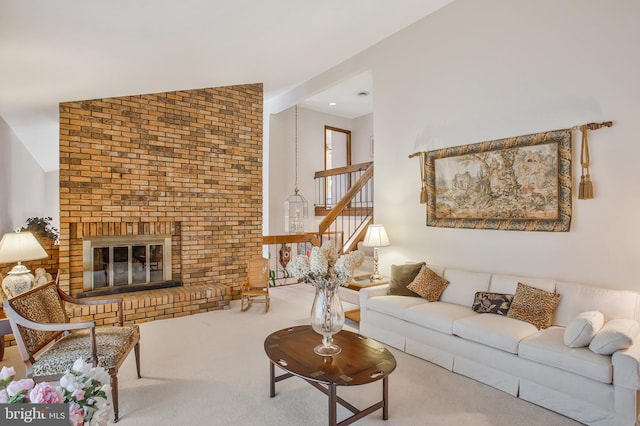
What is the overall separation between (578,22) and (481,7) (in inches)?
40.2

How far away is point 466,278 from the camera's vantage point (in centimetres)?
365

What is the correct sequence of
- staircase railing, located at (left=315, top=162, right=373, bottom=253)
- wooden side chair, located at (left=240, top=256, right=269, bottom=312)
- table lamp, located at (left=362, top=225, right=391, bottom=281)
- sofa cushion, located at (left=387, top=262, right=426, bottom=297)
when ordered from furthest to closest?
staircase railing, located at (left=315, top=162, right=373, bottom=253) < wooden side chair, located at (left=240, top=256, right=269, bottom=312) < table lamp, located at (left=362, top=225, right=391, bottom=281) < sofa cushion, located at (left=387, top=262, right=426, bottom=297)

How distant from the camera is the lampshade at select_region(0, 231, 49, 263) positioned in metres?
3.49

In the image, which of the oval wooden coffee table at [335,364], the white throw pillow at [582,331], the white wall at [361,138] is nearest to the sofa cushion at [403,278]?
the oval wooden coffee table at [335,364]

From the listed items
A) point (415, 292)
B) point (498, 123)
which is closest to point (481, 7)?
point (498, 123)

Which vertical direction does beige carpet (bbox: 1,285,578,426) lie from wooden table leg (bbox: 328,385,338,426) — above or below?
below

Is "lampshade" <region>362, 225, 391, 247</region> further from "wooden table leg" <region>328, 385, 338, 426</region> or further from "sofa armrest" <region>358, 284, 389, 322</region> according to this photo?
"wooden table leg" <region>328, 385, 338, 426</region>

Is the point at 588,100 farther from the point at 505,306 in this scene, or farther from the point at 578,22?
the point at 505,306

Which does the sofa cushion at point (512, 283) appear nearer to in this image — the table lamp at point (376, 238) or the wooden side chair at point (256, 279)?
the table lamp at point (376, 238)

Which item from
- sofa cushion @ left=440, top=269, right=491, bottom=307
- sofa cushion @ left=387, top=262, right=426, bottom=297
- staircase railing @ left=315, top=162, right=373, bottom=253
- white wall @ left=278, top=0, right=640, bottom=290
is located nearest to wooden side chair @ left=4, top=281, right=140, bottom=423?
sofa cushion @ left=387, top=262, right=426, bottom=297

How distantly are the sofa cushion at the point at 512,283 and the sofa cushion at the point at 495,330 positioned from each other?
335 mm

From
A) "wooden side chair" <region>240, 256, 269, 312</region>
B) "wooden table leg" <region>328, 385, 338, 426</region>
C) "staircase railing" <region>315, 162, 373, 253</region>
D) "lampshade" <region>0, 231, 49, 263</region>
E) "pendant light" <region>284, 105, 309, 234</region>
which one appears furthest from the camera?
"pendant light" <region>284, 105, 309, 234</region>

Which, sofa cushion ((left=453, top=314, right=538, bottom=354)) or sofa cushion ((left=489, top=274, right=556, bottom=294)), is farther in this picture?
sofa cushion ((left=489, top=274, right=556, bottom=294))

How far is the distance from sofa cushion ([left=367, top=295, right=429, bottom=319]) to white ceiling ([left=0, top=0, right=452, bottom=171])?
3036mm
